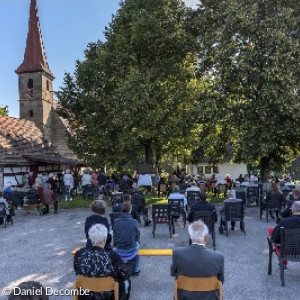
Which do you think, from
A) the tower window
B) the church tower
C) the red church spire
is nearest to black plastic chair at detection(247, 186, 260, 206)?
the church tower

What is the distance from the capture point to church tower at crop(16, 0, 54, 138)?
44.0 meters

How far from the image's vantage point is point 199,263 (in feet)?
15.9

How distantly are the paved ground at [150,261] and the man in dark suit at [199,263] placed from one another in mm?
2474

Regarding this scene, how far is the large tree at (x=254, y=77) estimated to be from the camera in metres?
20.7

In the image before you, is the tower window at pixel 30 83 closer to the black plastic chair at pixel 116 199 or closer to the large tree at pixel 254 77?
the large tree at pixel 254 77

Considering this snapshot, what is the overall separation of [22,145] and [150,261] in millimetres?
24241

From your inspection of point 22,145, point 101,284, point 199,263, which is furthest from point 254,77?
point 22,145

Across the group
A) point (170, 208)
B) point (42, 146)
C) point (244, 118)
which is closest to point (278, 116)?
point (244, 118)

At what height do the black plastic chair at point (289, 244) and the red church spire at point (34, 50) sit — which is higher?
the red church spire at point (34, 50)

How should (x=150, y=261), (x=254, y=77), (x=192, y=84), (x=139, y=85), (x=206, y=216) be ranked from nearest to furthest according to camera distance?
(x=150, y=261) < (x=206, y=216) < (x=254, y=77) < (x=139, y=85) < (x=192, y=84)

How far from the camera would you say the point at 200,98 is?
926 inches

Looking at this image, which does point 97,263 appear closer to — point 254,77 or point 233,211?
point 233,211

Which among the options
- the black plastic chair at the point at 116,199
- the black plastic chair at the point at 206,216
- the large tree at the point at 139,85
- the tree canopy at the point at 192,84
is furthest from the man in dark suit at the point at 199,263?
the large tree at the point at 139,85

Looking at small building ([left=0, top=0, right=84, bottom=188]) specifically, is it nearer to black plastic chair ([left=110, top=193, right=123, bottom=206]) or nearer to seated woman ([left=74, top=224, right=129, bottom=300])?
black plastic chair ([left=110, top=193, right=123, bottom=206])
